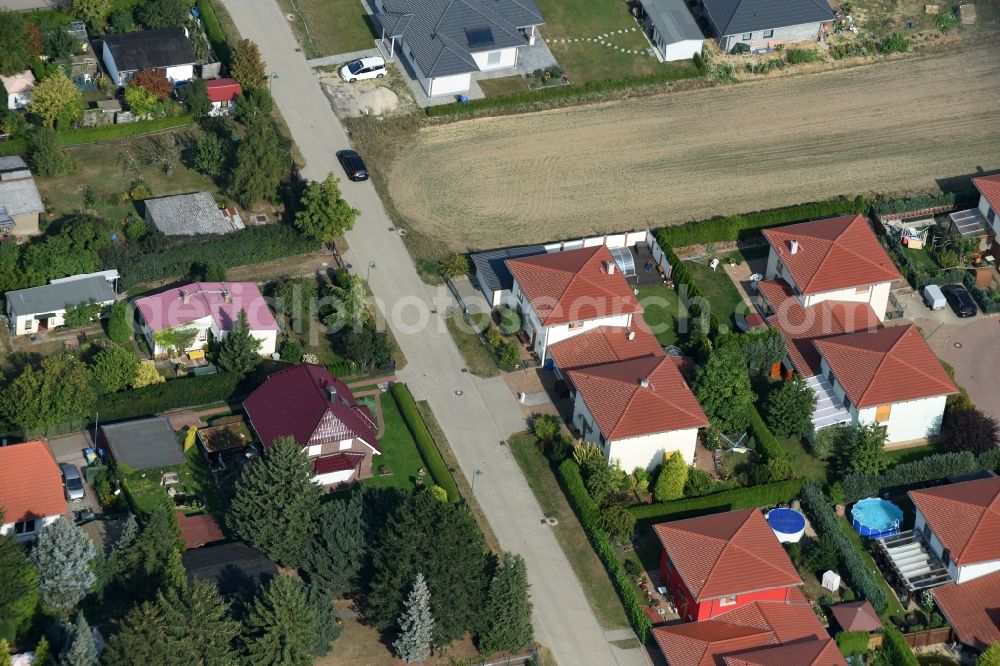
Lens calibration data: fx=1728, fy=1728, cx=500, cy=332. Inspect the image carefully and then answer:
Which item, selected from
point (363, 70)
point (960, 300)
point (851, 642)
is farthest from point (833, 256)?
point (363, 70)

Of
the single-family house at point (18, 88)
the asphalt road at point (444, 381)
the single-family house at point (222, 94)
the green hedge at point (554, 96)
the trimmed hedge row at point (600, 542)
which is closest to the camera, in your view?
the trimmed hedge row at point (600, 542)

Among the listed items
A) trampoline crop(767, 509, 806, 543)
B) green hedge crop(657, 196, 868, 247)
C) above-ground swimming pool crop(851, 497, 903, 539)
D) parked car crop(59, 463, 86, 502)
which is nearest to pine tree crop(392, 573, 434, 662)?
parked car crop(59, 463, 86, 502)

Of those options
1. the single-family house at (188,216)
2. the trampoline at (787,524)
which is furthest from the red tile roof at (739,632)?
the single-family house at (188,216)

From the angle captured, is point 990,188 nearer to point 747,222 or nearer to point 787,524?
point 747,222

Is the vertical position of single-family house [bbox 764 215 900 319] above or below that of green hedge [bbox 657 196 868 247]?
below

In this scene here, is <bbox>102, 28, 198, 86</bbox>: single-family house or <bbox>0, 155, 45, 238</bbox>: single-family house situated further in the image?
<bbox>102, 28, 198, 86</bbox>: single-family house

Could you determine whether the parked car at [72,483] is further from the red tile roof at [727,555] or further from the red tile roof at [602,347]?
the red tile roof at [727,555]

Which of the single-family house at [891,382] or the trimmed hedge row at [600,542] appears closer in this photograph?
the trimmed hedge row at [600,542]

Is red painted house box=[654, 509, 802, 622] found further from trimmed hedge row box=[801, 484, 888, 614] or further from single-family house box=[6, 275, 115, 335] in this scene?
single-family house box=[6, 275, 115, 335]
